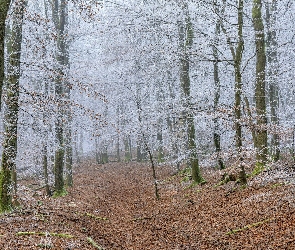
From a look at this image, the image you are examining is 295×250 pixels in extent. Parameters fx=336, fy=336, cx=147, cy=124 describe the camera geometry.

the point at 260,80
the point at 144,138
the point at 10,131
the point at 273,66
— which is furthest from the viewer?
the point at 273,66

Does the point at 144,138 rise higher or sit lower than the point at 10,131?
lower

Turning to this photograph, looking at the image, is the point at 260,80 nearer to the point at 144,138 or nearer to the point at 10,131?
the point at 144,138

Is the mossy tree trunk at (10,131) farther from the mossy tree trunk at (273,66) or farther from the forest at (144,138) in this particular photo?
the mossy tree trunk at (273,66)

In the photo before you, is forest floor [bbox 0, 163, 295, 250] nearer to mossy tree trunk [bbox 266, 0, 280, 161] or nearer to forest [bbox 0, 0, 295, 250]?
forest [bbox 0, 0, 295, 250]

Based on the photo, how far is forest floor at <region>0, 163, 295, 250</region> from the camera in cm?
815

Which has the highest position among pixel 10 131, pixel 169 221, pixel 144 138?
pixel 10 131

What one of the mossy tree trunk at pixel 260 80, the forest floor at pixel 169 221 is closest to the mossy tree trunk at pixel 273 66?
the mossy tree trunk at pixel 260 80

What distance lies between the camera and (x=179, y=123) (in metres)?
17.6

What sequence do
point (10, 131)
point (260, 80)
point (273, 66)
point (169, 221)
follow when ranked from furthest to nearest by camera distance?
1. point (273, 66)
2. point (260, 80)
3. point (169, 221)
4. point (10, 131)

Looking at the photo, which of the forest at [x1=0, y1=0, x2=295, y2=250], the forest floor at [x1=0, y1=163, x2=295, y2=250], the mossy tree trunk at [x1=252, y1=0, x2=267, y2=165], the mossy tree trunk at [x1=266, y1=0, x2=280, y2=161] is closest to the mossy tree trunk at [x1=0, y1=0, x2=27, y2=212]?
the forest at [x1=0, y1=0, x2=295, y2=250]

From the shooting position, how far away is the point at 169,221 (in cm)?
1184

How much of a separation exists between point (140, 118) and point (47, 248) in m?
10.5

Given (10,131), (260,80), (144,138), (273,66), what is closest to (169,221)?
(144,138)

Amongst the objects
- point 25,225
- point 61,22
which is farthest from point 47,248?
point 61,22
